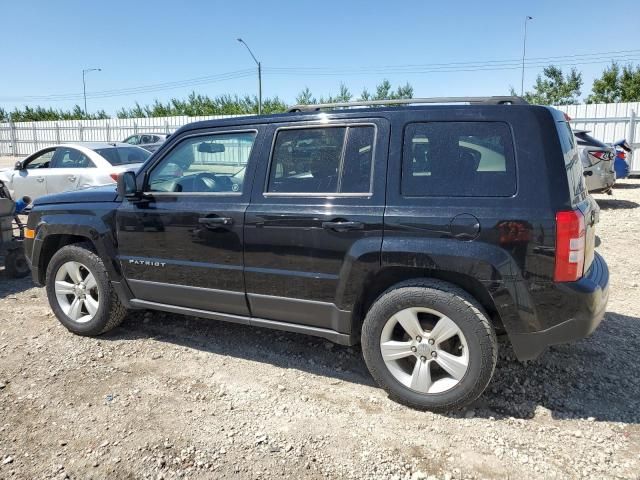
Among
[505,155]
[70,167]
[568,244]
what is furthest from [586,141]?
[70,167]

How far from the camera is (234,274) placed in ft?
11.8

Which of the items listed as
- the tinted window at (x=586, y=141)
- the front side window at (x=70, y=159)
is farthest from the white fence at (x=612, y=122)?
the front side window at (x=70, y=159)

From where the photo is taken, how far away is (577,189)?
2982mm

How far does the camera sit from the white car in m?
9.01

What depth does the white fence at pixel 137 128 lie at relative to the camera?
16.1 metres

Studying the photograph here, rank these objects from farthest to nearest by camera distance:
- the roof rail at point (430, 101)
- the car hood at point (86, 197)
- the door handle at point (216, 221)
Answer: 1. the car hood at point (86, 197)
2. the door handle at point (216, 221)
3. the roof rail at point (430, 101)

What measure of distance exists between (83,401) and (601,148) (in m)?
10.5

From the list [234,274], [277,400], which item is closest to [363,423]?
[277,400]

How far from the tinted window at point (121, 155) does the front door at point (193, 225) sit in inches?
232

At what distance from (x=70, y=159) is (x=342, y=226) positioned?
8.22 m

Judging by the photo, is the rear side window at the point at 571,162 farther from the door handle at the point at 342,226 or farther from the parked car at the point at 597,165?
the parked car at the point at 597,165

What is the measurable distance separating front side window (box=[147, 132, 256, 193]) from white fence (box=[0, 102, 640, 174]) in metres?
16.1

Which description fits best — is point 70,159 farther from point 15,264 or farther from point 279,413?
point 279,413

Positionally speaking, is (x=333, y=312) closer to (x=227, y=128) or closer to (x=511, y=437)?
(x=511, y=437)
